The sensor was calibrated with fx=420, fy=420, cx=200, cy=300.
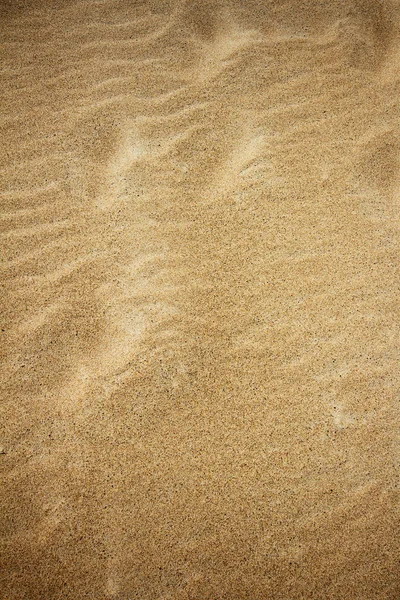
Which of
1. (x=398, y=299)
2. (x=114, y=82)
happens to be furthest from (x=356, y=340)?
(x=114, y=82)

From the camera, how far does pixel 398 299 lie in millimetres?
1869

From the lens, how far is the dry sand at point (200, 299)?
1619 mm

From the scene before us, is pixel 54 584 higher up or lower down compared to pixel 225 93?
lower down

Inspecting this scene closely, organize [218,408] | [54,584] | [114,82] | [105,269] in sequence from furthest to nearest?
[114,82] < [105,269] < [218,408] < [54,584]

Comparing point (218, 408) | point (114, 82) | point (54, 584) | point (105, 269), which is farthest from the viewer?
point (114, 82)

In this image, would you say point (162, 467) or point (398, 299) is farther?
point (398, 299)

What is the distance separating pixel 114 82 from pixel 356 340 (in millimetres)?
1685

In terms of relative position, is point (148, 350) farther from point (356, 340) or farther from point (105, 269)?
point (356, 340)

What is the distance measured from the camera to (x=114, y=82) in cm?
208

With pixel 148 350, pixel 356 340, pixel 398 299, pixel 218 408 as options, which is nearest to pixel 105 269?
pixel 148 350

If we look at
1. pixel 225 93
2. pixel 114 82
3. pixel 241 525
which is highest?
pixel 114 82

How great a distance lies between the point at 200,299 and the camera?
1825 millimetres

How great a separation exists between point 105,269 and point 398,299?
131 centimetres

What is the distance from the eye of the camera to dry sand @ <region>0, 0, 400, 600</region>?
1619 mm
